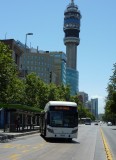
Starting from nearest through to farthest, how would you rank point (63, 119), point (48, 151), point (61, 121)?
point (48, 151) < point (61, 121) < point (63, 119)

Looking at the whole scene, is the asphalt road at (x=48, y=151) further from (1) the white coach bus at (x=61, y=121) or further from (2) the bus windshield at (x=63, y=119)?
(2) the bus windshield at (x=63, y=119)

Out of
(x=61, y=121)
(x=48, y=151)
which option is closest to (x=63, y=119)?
(x=61, y=121)

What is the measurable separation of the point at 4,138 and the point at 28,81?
142ft

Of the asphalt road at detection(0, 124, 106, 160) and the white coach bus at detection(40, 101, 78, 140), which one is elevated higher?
the white coach bus at detection(40, 101, 78, 140)

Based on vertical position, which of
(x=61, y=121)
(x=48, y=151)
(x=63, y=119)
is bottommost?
(x=48, y=151)

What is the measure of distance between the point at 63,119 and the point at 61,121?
25 centimetres

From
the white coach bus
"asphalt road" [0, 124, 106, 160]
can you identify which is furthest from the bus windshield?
"asphalt road" [0, 124, 106, 160]

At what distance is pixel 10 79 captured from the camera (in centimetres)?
3728

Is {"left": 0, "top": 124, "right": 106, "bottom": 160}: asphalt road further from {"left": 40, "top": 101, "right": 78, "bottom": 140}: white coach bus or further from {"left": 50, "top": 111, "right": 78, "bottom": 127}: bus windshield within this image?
{"left": 50, "top": 111, "right": 78, "bottom": 127}: bus windshield

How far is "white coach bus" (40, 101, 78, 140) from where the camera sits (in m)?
32.6

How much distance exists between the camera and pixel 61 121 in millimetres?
32969

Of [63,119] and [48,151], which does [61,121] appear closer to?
[63,119]

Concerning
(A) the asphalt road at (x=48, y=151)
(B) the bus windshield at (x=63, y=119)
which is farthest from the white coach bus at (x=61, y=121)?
(A) the asphalt road at (x=48, y=151)

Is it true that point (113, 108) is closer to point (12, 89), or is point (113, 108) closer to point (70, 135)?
point (12, 89)
